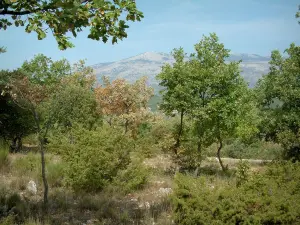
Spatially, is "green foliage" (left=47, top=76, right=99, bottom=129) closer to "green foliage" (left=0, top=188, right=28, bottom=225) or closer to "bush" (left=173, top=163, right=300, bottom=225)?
"green foliage" (left=0, top=188, right=28, bottom=225)

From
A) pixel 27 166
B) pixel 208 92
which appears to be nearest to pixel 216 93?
pixel 208 92

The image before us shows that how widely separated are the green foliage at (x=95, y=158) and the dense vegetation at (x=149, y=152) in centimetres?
4

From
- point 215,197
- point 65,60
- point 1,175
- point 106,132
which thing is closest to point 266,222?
point 215,197

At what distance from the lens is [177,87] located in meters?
15.8

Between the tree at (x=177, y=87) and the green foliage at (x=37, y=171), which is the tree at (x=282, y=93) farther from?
the green foliage at (x=37, y=171)

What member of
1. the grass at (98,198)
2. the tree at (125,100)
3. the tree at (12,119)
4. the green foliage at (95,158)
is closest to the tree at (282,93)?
the grass at (98,198)

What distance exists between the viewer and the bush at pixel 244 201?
5949mm

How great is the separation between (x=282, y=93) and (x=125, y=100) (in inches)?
702

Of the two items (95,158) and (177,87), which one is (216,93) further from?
(95,158)

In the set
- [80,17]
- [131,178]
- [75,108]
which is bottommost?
[131,178]

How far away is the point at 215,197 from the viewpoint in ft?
21.7

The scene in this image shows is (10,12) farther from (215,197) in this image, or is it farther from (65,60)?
(65,60)

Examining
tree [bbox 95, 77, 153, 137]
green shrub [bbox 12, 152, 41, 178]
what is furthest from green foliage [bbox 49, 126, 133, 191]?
tree [bbox 95, 77, 153, 137]

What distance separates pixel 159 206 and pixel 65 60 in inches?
1640
